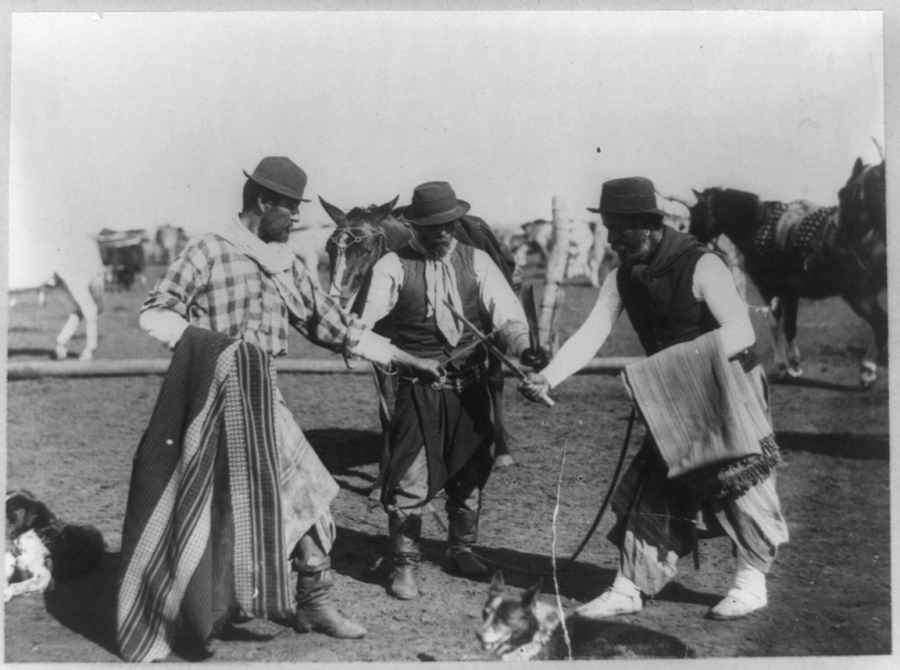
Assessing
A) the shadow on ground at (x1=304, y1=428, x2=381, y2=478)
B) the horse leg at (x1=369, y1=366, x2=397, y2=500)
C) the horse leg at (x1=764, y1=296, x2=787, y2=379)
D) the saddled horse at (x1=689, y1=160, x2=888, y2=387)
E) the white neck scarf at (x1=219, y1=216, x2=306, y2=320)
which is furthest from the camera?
the horse leg at (x1=764, y1=296, x2=787, y2=379)

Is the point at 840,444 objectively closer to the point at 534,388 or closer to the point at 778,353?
the point at 778,353

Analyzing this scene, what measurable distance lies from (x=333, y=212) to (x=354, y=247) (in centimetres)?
25

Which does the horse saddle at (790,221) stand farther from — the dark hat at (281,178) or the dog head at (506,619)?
the dark hat at (281,178)

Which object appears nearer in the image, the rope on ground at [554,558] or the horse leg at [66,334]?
the rope on ground at [554,558]

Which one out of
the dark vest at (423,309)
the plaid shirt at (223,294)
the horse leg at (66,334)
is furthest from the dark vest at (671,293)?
the horse leg at (66,334)

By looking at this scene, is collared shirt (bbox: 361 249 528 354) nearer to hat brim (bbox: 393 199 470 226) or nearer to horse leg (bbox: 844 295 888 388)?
hat brim (bbox: 393 199 470 226)

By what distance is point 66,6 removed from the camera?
202 inches

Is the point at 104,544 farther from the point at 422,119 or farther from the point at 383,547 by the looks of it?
the point at 422,119

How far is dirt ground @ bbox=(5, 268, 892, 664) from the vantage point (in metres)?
4.66

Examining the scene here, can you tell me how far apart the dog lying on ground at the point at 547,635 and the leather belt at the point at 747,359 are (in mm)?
1357

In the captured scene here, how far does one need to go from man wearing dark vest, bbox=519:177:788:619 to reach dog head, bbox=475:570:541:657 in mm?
283

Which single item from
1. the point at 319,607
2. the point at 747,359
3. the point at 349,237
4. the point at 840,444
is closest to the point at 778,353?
the point at 840,444

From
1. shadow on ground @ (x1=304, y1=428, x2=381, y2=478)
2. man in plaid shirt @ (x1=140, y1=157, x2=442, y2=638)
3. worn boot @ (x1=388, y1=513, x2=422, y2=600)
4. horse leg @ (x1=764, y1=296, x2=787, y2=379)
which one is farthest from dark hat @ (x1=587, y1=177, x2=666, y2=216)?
horse leg @ (x1=764, y1=296, x2=787, y2=379)

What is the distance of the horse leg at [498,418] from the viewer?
5.89 metres
